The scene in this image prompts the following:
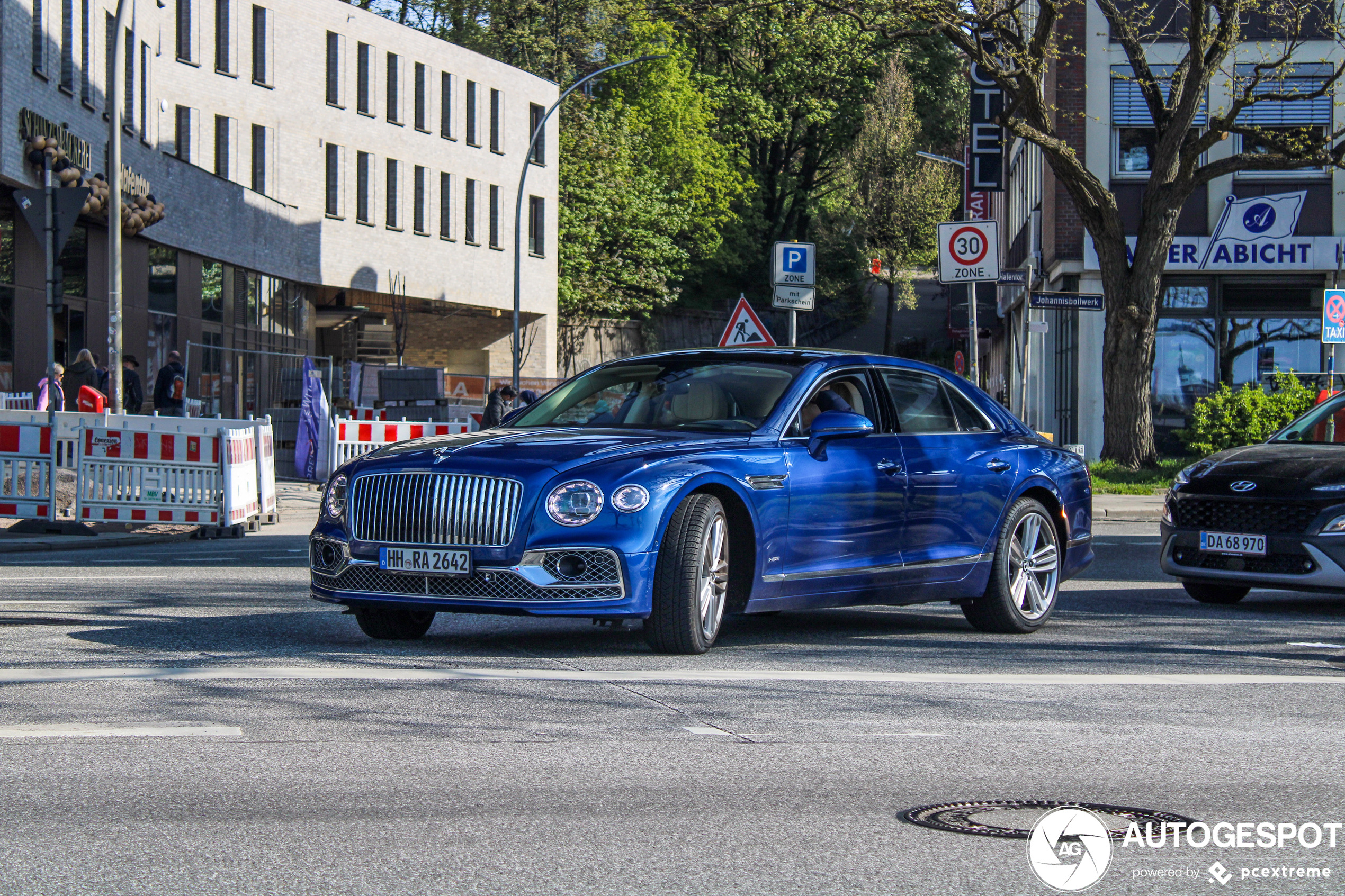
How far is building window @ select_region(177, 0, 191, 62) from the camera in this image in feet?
141

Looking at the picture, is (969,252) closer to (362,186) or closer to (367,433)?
(367,433)

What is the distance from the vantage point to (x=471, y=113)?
57.0m

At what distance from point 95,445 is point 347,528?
10967 millimetres

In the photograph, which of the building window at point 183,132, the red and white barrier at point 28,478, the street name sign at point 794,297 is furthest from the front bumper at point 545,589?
A: the building window at point 183,132

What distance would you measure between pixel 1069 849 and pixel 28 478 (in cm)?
1534

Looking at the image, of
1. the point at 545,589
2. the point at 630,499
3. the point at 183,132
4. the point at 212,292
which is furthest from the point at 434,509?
the point at 183,132

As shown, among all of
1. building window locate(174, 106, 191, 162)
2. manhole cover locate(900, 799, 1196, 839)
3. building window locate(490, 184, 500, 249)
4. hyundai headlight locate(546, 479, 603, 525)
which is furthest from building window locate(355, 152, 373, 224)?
manhole cover locate(900, 799, 1196, 839)

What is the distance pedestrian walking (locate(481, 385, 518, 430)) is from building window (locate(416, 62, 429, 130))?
26.3m

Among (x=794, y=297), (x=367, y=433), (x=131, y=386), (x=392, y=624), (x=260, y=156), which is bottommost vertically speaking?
(x=392, y=624)

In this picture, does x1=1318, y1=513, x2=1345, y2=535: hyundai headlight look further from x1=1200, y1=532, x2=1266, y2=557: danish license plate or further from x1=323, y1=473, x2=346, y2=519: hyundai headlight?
x1=323, y1=473, x2=346, y2=519: hyundai headlight

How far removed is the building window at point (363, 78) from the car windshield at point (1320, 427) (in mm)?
42085

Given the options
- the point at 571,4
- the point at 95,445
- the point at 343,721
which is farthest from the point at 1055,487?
the point at 571,4

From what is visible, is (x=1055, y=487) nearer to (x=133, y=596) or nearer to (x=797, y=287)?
(x=133, y=596)

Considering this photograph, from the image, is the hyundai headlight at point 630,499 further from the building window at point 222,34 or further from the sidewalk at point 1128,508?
the building window at point 222,34
